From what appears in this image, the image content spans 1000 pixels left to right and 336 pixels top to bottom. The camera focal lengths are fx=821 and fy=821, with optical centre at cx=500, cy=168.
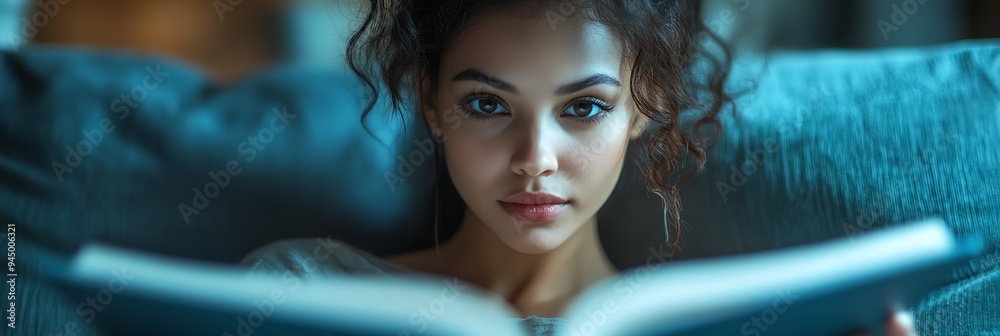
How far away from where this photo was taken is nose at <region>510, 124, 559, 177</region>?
75 centimetres

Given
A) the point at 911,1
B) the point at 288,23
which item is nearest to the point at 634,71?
the point at 911,1

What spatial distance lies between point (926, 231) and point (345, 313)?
1.53ft

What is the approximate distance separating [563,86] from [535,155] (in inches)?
2.7

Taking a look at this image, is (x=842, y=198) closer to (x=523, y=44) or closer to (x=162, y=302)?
(x=523, y=44)

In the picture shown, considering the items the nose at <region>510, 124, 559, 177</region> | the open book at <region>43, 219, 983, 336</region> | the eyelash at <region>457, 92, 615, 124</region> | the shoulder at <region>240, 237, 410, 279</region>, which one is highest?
the eyelash at <region>457, 92, 615, 124</region>

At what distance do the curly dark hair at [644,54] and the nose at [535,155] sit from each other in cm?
11

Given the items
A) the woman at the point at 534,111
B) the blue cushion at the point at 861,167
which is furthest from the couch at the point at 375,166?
Answer: the woman at the point at 534,111

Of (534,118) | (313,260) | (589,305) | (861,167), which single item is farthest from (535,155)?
(861,167)

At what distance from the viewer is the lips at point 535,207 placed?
79 cm

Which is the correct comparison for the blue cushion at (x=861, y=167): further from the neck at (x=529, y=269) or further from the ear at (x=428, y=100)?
the ear at (x=428, y=100)

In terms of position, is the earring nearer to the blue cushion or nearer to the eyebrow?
the eyebrow

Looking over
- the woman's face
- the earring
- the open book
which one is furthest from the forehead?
the open book

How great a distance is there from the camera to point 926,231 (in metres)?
0.66

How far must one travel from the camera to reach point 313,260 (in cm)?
89
